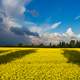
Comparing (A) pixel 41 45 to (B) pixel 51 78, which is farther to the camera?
(A) pixel 41 45

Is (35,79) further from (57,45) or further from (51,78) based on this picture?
(57,45)

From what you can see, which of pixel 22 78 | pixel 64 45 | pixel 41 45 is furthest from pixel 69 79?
pixel 64 45

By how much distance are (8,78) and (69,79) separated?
4976 mm

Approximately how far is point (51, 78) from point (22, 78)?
2390 mm

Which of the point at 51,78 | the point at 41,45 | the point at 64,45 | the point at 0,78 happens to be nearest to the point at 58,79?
the point at 51,78

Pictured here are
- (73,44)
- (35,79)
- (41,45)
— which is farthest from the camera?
(73,44)

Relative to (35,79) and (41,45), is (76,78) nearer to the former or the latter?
(35,79)

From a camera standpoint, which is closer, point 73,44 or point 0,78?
point 0,78

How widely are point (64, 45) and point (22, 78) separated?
151565 millimetres

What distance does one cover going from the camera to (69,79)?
1862cm

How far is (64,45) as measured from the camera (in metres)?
169

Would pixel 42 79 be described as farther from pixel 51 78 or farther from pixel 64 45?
pixel 64 45

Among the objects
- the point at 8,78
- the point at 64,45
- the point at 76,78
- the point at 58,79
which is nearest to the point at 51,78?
the point at 58,79

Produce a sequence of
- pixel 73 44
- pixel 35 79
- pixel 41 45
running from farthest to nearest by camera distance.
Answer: pixel 73 44 < pixel 41 45 < pixel 35 79
